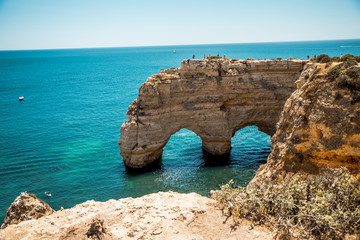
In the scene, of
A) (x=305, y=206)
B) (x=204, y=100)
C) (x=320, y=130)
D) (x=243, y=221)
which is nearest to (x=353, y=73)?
(x=320, y=130)

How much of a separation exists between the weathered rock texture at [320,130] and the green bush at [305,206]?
5.35 feet

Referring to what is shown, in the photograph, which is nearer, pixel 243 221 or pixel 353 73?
pixel 243 221

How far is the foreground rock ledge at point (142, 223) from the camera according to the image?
34.8 feet

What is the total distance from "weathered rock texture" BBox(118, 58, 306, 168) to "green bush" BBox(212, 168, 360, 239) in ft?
64.6

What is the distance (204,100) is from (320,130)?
19066mm

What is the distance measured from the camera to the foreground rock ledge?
1059 centimetres

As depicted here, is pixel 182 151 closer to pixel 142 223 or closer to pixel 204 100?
pixel 204 100

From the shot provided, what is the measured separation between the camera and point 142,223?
11.3 metres

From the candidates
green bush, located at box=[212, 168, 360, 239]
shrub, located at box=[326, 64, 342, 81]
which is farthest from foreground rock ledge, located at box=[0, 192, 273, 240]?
shrub, located at box=[326, 64, 342, 81]

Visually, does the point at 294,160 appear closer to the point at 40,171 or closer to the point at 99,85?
the point at 40,171

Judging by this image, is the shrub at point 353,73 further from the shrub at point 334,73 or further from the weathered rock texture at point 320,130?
the shrub at point 334,73

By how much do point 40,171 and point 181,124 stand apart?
17505mm

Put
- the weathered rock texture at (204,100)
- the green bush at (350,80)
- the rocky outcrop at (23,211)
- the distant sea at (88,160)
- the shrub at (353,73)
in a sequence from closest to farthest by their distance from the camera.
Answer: the rocky outcrop at (23,211) → the green bush at (350,80) → the shrub at (353,73) → the distant sea at (88,160) → the weathered rock texture at (204,100)

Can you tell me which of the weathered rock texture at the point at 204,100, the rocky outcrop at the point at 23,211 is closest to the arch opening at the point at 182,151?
the weathered rock texture at the point at 204,100
